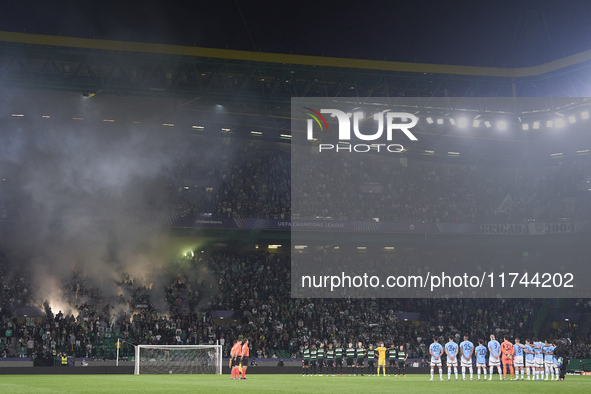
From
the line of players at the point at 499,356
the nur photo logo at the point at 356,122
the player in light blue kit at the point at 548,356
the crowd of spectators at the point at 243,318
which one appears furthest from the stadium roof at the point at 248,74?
the player in light blue kit at the point at 548,356

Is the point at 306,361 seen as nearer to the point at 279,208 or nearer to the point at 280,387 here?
the point at 280,387

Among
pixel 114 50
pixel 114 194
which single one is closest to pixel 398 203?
pixel 114 194

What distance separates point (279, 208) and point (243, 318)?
30.8 ft

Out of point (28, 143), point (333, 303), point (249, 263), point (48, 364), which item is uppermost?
point (28, 143)

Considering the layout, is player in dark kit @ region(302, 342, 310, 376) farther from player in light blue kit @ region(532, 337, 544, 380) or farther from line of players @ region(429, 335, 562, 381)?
player in light blue kit @ region(532, 337, 544, 380)

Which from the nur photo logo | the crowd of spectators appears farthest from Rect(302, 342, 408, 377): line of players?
the nur photo logo

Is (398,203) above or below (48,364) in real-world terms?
above

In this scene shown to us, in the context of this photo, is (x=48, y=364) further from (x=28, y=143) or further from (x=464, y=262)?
(x=464, y=262)

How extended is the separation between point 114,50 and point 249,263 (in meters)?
19.3

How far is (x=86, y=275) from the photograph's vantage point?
134 ft

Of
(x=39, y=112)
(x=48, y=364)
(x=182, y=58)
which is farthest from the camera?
(x=39, y=112)

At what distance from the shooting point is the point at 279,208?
149 ft

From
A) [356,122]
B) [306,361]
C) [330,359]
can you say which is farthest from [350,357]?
[356,122]

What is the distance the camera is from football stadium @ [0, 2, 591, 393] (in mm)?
33438
